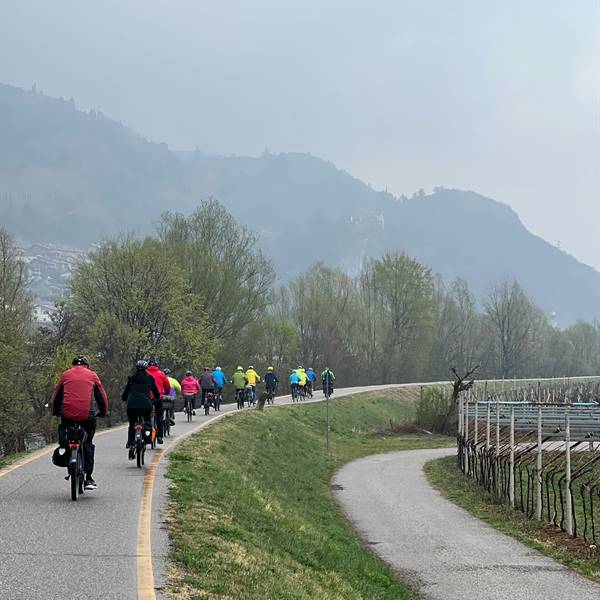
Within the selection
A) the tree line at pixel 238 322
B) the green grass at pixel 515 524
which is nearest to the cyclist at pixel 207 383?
the tree line at pixel 238 322

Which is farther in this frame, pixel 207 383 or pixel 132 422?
pixel 207 383

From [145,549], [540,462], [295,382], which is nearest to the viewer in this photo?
[145,549]

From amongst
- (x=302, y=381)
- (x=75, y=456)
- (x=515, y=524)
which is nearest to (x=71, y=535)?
(x=75, y=456)

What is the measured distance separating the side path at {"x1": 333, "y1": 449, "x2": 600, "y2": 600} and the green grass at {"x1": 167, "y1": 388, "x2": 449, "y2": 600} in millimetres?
625

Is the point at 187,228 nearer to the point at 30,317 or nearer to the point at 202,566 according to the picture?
the point at 30,317

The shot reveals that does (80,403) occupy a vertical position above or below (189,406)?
above

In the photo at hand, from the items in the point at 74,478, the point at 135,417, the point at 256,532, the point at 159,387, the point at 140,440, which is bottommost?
the point at 256,532

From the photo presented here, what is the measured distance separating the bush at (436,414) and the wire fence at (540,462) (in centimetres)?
1050

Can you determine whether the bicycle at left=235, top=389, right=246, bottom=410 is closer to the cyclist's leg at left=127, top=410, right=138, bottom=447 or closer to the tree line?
the tree line

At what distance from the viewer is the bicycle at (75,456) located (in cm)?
1212

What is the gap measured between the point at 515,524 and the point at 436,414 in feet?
114

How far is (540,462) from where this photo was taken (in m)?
20.5

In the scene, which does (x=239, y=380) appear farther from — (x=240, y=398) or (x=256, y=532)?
(x=256, y=532)

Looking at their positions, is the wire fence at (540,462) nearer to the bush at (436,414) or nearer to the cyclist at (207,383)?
the bush at (436,414)
